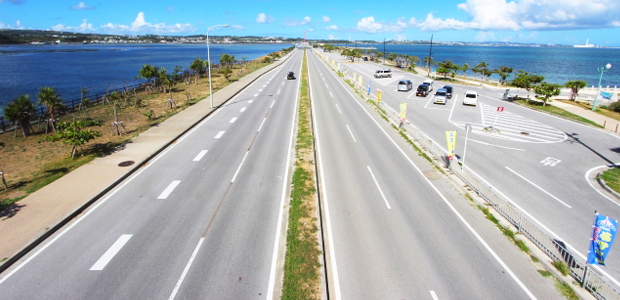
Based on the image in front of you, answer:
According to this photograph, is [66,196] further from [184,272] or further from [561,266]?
[561,266]

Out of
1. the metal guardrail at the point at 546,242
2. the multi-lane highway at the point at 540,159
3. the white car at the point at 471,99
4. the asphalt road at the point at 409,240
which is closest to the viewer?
the metal guardrail at the point at 546,242

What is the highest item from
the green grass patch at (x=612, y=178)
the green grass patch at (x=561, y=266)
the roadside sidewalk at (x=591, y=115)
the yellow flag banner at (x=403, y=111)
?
the yellow flag banner at (x=403, y=111)

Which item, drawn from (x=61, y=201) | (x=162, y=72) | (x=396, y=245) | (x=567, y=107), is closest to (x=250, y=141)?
(x=61, y=201)

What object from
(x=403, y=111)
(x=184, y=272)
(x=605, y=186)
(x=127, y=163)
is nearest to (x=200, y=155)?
(x=127, y=163)

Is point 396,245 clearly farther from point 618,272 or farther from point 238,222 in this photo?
point 618,272

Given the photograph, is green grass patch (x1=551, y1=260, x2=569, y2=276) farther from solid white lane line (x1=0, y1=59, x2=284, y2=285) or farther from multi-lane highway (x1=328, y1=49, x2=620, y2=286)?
solid white lane line (x1=0, y1=59, x2=284, y2=285)

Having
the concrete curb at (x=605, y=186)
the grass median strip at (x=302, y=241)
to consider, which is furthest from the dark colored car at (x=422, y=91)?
the grass median strip at (x=302, y=241)

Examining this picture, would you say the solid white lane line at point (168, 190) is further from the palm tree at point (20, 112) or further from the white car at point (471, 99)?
the white car at point (471, 99)
